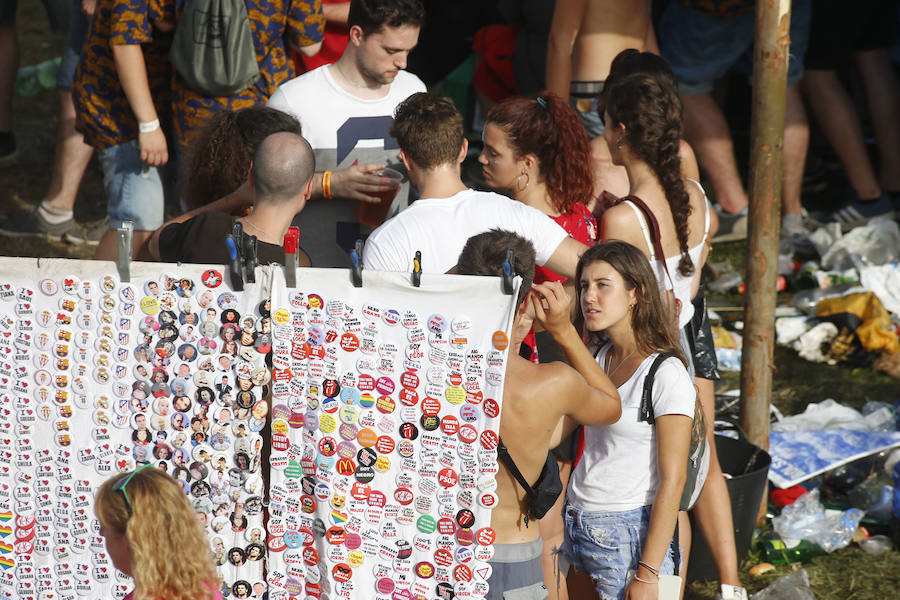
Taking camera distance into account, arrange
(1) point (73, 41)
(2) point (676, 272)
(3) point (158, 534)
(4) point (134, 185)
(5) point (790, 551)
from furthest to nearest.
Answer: (1) point (73, 41), (4) point (134, 185), (5) point (790, 551), (2) point (676, 272), (3) point (158, 534)

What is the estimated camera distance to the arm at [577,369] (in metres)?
2.56

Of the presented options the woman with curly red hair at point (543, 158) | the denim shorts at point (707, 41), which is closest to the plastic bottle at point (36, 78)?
the denim shorts at point (707, 41)

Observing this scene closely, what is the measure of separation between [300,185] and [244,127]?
0.58m

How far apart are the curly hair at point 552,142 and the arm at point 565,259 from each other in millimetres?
319

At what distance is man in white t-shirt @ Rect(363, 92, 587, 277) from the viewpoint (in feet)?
9.91

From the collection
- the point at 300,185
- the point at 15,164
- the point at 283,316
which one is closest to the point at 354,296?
the point at 283,316

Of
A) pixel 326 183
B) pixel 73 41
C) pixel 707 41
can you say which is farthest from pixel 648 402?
pixel 73 41

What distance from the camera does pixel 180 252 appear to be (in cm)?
288

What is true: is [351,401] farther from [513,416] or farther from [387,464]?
[513,416]

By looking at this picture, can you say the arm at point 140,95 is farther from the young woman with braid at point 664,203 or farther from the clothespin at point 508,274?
the clothespin at point 508,274

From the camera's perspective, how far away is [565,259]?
126 inches

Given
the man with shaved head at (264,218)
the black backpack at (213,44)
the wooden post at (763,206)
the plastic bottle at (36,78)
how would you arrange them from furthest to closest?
the plastic bottle at (36,78)
the black backpack at (213,44)
the wooden post at (763,206)
the man with shaved head at (264,218)

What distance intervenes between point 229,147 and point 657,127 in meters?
1.43

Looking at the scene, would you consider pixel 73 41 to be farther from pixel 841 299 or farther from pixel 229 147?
pixel 841 299
